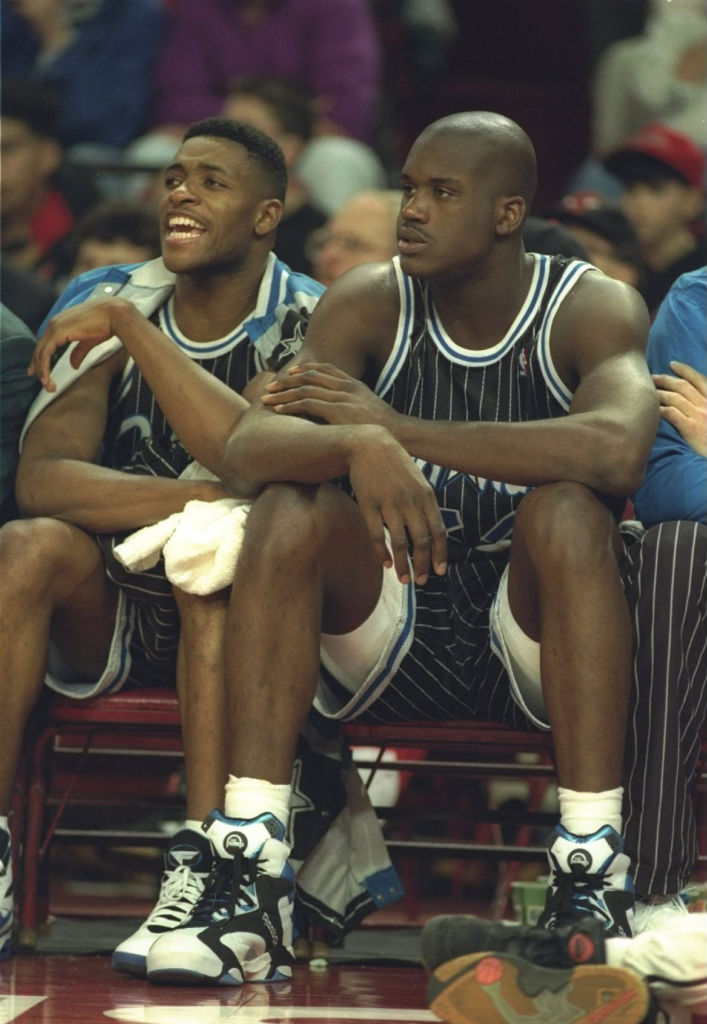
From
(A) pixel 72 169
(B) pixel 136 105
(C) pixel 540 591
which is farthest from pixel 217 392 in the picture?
(B) pixel 136 105

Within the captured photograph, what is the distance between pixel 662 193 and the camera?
5781mm

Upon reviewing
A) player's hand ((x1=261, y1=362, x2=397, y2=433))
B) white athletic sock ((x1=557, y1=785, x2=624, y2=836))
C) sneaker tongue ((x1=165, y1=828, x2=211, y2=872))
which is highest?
player's hand ((x1=261, y1=362, x2=397, y2=433))

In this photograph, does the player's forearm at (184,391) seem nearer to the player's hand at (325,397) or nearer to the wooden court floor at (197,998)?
the player's hand at (325,397)

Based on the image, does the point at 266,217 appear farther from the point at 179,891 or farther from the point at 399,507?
the point at 179,891

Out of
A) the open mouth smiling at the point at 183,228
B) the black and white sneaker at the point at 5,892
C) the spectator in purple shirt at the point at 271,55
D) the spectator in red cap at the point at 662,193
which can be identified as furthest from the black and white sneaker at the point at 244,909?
the spectator in purple shirt at the point at 271,55

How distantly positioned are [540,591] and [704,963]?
747mm

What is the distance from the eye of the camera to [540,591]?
2924mm

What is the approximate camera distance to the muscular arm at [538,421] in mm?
2969

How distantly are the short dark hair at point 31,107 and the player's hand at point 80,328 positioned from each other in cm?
267

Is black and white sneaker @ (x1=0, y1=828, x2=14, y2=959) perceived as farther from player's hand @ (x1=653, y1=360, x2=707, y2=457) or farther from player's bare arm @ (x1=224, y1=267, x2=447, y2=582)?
player's hand @ (x1=653, y1=360, x2=707, y2=457)

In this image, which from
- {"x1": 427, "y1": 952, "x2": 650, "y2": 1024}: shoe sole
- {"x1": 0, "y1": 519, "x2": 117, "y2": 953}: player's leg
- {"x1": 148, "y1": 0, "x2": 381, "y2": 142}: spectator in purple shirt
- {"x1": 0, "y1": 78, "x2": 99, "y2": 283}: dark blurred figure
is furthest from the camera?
{"x1": 148, "y1": 0, "x2": 381, "y2": 142}: spectator in purple shirt

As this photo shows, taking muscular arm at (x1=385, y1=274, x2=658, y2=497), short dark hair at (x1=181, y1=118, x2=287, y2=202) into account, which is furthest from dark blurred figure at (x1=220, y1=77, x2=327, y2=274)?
muscular arm at (x1=385, y1=274, x2=658, y2=497)

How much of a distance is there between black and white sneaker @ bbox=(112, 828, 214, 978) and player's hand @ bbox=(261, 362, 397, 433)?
0.74m

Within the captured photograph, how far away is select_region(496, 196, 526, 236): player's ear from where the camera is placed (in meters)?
3.32
